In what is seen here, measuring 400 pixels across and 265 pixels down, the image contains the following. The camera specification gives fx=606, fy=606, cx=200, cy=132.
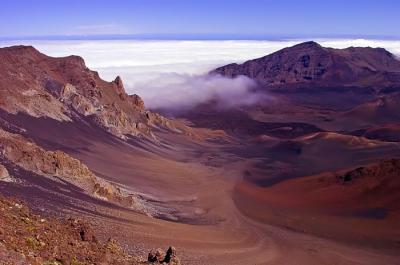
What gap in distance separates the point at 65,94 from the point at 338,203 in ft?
145

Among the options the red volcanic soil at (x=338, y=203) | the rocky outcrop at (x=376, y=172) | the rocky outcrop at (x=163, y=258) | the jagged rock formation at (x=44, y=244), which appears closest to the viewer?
the jagged rock formation at (x=44, y=244)

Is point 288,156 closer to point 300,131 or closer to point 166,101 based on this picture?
point 300,131

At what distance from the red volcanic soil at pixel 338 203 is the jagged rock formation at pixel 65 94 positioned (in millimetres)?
25160

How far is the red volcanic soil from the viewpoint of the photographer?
5206 centimetres

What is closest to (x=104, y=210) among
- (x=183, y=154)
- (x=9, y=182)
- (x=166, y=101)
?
(x=9, y=182)

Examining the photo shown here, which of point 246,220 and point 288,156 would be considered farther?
point 288,156

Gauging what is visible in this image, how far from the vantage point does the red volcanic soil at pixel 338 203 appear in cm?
5206

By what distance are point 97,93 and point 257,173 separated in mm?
31540

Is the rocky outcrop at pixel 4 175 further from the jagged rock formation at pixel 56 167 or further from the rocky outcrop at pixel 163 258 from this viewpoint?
the rocky outcrop at pixel 163 258

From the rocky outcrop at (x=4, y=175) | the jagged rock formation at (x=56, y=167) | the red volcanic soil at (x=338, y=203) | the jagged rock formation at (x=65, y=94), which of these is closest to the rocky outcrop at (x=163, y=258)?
the rocky outcrop at (x=4, y=175)

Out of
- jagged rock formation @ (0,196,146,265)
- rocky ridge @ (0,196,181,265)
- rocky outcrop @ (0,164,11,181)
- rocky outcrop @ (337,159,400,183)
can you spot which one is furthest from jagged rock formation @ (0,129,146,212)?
rocky outcrop @ (337,159,400,183)

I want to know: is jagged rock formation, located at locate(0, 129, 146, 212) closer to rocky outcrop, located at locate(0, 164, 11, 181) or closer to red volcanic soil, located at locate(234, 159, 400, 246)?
rocky outcrop, located at locate(0, 164, 11, 181)

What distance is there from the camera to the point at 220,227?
51594mm

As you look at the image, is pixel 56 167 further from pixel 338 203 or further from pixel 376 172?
pixel 376 172
